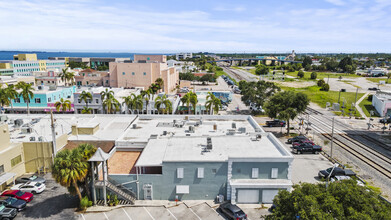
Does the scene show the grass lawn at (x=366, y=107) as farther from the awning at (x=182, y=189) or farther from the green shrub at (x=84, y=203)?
the green shrub at (x=84, y=203)

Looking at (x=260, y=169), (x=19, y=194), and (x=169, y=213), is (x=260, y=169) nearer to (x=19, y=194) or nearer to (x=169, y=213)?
(x=169, y=213)

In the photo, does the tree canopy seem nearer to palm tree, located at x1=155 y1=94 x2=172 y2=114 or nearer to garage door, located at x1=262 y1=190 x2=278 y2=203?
garage door, located at x1=262 y1=190 x2=278 y2=203

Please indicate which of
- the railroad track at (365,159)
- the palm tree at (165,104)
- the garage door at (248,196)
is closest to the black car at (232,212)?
the garage door at (248,196)

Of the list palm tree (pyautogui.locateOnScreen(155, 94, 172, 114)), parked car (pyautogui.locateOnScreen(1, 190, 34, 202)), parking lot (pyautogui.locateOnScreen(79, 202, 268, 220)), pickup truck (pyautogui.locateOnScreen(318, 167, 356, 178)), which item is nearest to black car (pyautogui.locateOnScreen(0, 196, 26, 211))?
parked car (pyautogui.locateOnScreen(1, 190, 34, 202))

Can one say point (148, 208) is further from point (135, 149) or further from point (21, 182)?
point (21, 182)

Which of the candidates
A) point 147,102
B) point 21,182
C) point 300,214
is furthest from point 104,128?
point 300,214

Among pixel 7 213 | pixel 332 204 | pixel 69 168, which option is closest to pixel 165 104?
pixel 69 168
